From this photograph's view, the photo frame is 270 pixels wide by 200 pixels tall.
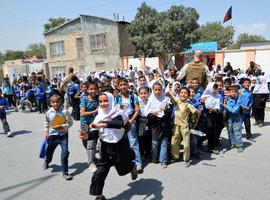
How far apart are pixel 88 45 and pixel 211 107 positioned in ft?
83.3

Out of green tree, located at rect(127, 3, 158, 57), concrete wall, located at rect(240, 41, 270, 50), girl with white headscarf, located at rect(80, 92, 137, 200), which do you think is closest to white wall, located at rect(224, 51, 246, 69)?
green tree, located at rect(127, 3, 158, 57)

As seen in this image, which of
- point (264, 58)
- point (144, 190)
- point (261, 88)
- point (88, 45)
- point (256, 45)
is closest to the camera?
point (144, 190)

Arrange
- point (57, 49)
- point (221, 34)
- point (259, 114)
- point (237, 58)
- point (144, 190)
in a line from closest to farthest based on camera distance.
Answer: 1. point (144, 190)
2. point (259, 114)
3. point (237, 58)
4. point (57, 49)
5. point (221, 34)

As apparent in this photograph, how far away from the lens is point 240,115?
526cm

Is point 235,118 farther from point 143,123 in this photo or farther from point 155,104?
point 143,123

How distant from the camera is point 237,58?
18625 mm

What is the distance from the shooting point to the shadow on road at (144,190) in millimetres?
3590

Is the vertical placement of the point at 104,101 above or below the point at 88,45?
below

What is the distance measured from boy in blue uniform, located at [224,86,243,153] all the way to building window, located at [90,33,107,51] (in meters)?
23.6

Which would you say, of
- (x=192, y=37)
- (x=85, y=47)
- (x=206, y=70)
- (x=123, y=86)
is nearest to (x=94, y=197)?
(x=123, y=86)

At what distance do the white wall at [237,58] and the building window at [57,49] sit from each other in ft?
63.9

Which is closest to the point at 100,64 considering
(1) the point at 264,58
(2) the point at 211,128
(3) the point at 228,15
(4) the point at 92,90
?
(3) the point at 228,15

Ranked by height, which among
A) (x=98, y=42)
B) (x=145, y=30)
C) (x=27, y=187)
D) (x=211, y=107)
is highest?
(x=145, y=30)

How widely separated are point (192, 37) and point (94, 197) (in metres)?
19.3
